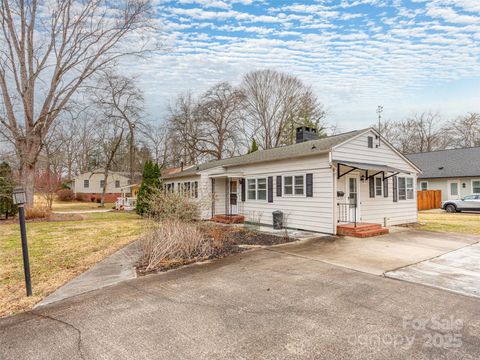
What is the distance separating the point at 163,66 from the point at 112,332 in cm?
1719

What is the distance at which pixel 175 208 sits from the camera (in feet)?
25.8

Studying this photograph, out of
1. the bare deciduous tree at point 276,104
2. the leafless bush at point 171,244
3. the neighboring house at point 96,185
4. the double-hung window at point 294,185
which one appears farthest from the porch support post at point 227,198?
the neighboring house at point 96,185

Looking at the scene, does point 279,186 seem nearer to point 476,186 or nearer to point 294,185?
point 294,185

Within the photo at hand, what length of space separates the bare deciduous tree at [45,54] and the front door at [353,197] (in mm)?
15378

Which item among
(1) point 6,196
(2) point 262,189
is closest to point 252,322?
(2) point 262,189

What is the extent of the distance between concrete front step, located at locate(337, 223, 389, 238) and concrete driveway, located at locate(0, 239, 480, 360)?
454 cm

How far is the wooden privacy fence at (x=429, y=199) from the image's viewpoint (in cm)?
2137

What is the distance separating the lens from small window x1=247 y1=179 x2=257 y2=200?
13.2 m

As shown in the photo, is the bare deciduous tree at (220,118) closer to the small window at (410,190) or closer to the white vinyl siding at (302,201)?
the white vinyl siding at (302,201)

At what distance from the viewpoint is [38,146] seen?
54.3 feet

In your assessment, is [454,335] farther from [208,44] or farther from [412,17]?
[208,44]

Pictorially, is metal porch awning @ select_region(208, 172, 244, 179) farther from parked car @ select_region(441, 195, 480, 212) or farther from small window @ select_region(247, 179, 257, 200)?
parked car @ select_region(441, 195, 480, 212)

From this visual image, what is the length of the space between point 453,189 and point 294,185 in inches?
728

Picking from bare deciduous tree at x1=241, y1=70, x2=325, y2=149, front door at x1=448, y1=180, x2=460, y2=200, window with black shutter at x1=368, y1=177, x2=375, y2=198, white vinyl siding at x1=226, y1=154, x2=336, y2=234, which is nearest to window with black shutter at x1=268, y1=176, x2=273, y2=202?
white vinyl siding at x1=226, y1=154, x2=336, y2=234
